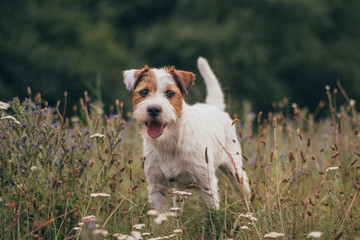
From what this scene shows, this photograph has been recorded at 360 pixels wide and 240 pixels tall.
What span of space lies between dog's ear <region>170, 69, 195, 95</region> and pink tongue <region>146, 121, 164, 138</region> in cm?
47

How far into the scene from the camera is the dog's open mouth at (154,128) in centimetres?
358

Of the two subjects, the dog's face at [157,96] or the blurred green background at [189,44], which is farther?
the blurred green background at [189,44]

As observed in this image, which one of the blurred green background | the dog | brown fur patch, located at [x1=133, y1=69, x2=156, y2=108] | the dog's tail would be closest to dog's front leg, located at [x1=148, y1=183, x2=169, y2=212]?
the dog

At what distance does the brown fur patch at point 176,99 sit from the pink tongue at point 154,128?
0.21 meters

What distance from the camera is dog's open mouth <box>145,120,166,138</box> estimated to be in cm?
358

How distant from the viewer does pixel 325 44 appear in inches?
786

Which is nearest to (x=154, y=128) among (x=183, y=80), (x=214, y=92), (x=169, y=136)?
(x=169, y=136)

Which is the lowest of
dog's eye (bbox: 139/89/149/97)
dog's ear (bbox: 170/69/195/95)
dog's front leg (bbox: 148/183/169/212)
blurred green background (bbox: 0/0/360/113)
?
dog's front leg (bbox: 148/183/169/212)

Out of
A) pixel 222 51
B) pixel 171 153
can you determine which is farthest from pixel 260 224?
pixel 222 51

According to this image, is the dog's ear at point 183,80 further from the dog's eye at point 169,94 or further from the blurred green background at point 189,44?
the blurred green background at point 189,44

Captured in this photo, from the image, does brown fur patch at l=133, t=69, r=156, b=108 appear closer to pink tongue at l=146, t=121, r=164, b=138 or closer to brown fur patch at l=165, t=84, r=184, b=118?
brown fur patch at l=165, t=84, r=184, b=118

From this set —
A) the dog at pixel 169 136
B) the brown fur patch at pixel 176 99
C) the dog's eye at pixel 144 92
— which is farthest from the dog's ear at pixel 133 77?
the brown fur patch at pixel 176 99

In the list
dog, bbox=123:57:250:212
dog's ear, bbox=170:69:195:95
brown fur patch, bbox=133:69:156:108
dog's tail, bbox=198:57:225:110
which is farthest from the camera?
dog's tail, bbox=198:57:225:110

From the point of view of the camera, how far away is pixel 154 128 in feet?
11.8
